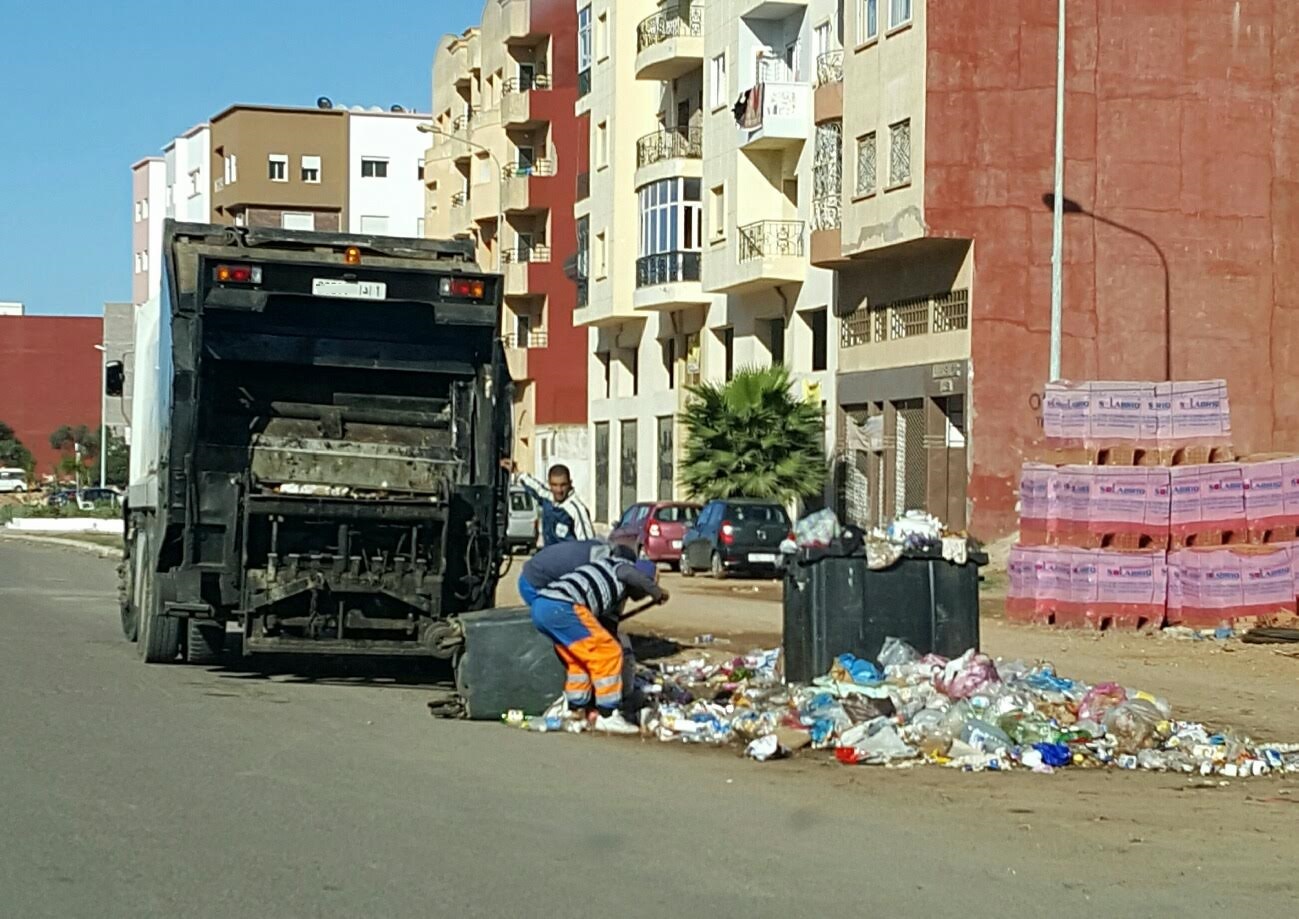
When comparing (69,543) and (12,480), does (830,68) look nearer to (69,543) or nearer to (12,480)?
(69,543)

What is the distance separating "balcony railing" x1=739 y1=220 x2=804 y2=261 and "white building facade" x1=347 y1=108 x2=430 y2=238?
179ft

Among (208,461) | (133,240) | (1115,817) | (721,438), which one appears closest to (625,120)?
(721,438)

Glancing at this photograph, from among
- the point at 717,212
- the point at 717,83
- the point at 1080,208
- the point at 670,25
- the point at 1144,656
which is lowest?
the point at 1144,656

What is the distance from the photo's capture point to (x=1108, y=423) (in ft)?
72.5

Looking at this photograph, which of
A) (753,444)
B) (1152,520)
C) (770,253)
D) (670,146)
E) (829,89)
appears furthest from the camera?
(670,146)

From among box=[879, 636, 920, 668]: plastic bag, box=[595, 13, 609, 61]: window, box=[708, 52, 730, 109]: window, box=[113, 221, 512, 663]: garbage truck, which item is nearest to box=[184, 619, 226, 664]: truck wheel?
box=[113, 221, 512, 663]: garbage truck

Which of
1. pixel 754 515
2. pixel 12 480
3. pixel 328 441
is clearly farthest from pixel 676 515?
pixel 12 480

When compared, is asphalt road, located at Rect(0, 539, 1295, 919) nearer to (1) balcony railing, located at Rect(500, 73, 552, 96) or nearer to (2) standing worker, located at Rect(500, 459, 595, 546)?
(2) standing worker, located at Rect(500, 459, 595, 546)

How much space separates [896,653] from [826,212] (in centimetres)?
2809

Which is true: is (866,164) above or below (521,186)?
below

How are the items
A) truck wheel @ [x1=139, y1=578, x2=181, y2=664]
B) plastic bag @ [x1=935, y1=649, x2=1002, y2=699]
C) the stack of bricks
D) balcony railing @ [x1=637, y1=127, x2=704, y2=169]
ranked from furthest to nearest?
balcony railing @ [x1=637, y1=127, x2=704, y2=169], the stack of bricks, truck wheel @ [x1=139, y1=578, x2=181, y2=664], plastic bag @ [x1=935, y1=649, x2=1002, y2=699]

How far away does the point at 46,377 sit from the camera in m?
111

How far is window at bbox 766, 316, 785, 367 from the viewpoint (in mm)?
45000

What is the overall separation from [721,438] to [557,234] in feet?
86.1
